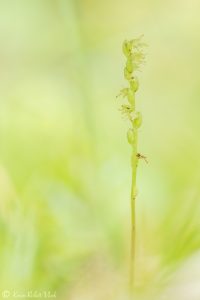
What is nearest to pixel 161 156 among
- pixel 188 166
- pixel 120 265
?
pixel 188 166

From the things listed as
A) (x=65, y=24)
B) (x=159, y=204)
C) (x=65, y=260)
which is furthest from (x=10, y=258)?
(x=65, y=24)

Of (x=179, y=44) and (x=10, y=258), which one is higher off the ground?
(x=179, y=44)

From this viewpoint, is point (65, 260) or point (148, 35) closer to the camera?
point (65, 260)

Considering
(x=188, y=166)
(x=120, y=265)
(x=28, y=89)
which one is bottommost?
(x=120, y=265)

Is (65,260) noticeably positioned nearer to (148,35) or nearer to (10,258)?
(10,258)

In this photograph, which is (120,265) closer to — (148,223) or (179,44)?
(148,223)

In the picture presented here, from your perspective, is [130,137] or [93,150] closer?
[130,137]
